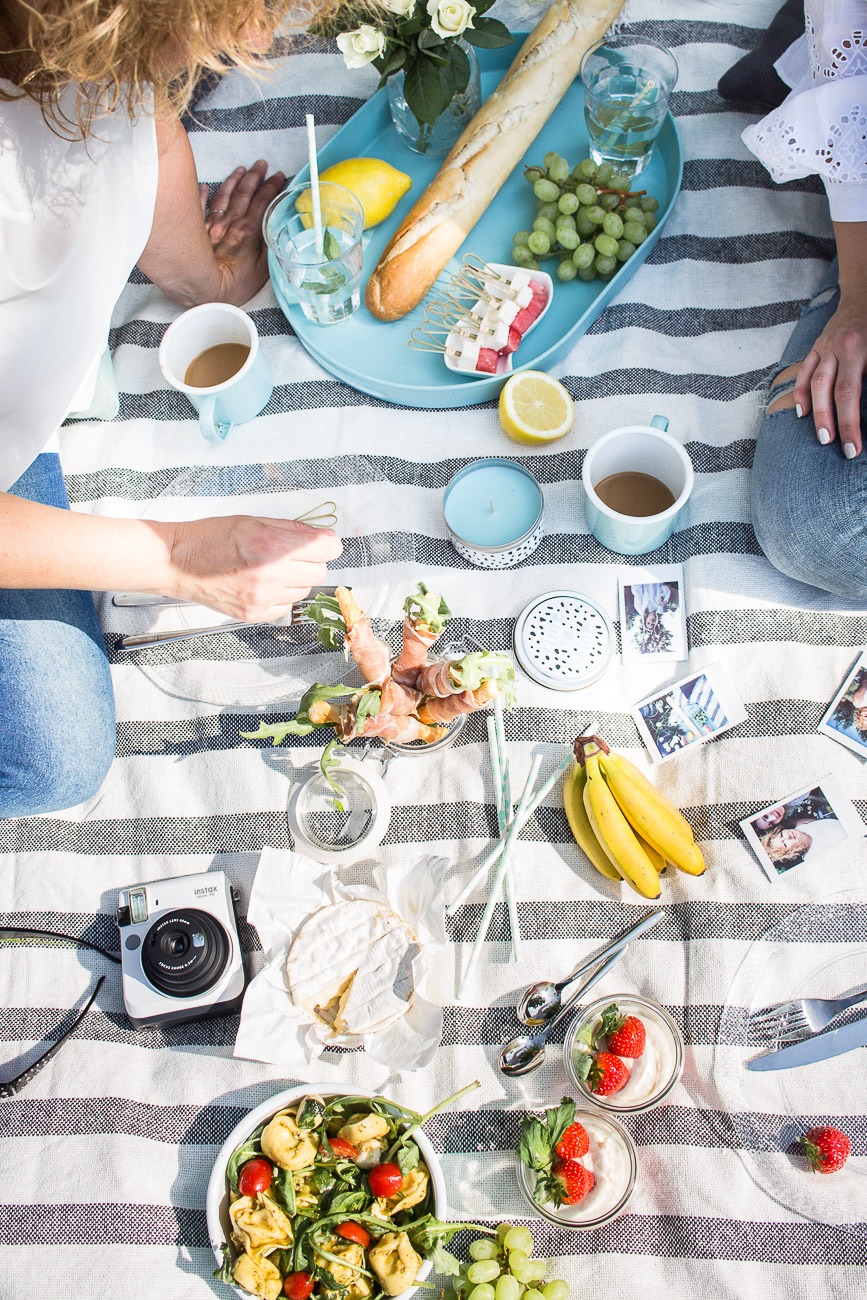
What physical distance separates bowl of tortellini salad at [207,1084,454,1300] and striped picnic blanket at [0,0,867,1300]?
73 millimetres

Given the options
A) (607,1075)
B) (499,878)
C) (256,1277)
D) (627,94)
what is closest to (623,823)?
(499,878)

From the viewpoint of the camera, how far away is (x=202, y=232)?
1.31 meters

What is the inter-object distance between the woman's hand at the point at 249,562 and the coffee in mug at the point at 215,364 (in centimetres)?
31

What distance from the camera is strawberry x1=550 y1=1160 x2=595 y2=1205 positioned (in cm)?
94

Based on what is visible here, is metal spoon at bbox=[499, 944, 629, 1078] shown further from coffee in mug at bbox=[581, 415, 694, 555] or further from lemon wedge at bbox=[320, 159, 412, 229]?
lemon wedge at bbox=[320, 159, 412, 229]

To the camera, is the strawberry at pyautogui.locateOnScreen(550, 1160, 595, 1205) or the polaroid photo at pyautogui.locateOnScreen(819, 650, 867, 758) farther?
the polaroid photo at pyautogui.locateOnScreen(819, 650, 867, 758)

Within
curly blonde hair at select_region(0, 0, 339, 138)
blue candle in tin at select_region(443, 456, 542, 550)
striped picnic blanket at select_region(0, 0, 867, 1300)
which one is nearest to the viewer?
curly blonde hair at select_region(0, 0, 339, 138)

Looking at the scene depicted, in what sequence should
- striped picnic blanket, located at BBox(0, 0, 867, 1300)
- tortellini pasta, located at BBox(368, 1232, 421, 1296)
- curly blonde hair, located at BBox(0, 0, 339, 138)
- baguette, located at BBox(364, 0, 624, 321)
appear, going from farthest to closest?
baguette, located at BBox(364, 0, 624, 321)
striped picnic blanket, located at BBox(0, 0, 867, 1300)
tortellini pasta, located at BBox(368, 1232, 421, 1296)
curly blonde hair, located at BBox(0, 0, 339, 138)

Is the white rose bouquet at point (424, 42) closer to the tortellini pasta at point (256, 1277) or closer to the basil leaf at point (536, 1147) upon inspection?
the basil leaf at point (536, 1147)

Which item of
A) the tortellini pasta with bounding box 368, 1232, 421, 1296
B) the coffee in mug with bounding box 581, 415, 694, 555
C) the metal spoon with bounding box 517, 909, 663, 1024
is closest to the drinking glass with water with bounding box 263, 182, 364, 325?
the coffee in mug with bounding box 581, 415, 694, 555

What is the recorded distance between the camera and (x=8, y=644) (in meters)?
1.13

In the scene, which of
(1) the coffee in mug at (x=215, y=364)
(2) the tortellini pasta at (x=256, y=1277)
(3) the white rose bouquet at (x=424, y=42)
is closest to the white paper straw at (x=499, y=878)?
(2) the tortellini pasta at (x=256, y=1277)

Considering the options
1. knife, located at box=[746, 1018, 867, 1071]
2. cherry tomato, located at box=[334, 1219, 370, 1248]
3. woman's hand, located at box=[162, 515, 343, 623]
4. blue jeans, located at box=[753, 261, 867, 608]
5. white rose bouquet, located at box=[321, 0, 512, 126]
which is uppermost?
white rose bouquet, located at box=[321, 0, 512, 126]

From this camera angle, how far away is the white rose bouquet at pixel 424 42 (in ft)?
3.82
